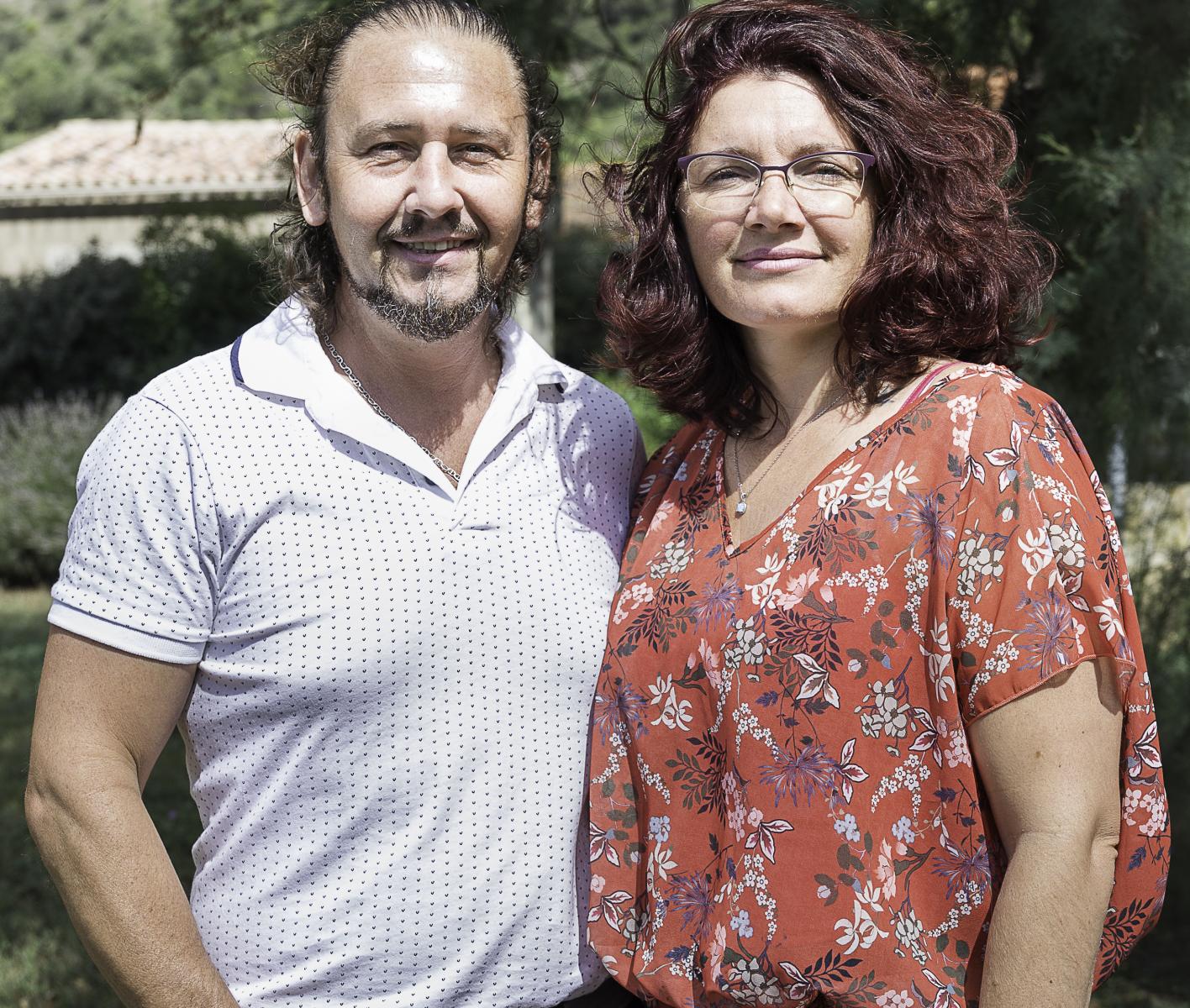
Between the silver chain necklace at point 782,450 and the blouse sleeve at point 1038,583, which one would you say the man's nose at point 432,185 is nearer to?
the silver chain necklace at point 782,450

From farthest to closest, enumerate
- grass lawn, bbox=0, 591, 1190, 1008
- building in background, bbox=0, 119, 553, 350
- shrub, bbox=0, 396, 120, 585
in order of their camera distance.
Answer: building in background, bbox=0, 119, 553, 350, shrub, bbox=0, 396, 120, 585, grass lawn, bbox=0, 591, 1190, 1008

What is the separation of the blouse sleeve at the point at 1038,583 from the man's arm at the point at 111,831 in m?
1.23

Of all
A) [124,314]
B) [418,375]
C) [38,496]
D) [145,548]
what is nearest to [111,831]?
[145,548]

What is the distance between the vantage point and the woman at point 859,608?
70.4 inches

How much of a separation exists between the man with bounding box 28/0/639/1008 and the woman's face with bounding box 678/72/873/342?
45 cm

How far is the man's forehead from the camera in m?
2.25

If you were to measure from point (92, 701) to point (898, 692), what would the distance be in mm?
1224

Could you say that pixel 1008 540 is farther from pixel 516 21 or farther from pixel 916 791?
pixel 516 21

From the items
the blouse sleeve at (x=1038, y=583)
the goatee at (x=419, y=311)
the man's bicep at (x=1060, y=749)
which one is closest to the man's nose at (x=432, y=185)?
the goatee at (x=419, y=311)

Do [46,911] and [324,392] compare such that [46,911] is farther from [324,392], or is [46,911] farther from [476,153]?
[476,153]

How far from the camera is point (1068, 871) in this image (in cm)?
177

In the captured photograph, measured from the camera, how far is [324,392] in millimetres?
2207

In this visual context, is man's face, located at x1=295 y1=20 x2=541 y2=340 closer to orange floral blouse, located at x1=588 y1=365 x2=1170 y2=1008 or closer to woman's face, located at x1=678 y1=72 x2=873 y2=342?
woman's face, located at x1=678 y1=72 x2=873 y2=342

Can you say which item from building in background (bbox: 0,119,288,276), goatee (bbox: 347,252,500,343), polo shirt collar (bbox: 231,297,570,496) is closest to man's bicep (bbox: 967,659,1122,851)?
polo shirt collar (bbox: 231,297,570,496)
